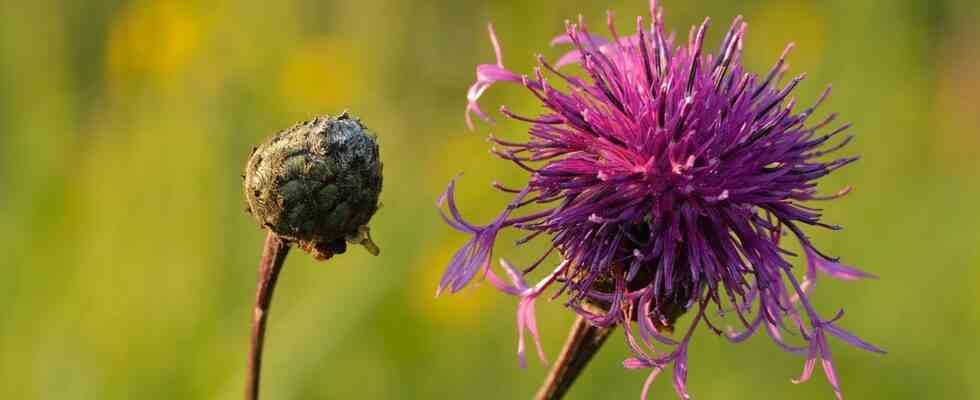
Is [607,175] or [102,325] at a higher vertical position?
[607,175]

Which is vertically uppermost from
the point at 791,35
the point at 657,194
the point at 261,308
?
the point at 791,35

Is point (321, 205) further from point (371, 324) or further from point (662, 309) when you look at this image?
point (371, 324)

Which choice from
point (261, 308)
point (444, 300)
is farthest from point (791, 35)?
point (261, 308)

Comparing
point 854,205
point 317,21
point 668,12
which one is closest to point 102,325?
point 317,21

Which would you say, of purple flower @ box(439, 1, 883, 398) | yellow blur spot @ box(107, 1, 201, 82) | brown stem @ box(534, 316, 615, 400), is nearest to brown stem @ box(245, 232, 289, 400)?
purple flower @ box(439, 1, 883, 398)

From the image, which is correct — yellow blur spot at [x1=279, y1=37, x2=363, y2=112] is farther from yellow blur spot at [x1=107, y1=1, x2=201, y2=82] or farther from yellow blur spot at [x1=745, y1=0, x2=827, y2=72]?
yellow blur spot at [x1=745, y1=0, x2=827, y2=72]

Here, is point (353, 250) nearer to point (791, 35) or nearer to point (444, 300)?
point (444, 300)

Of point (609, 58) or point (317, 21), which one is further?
point (317, 21)
